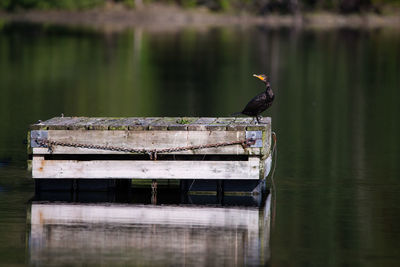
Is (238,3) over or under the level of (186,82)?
over

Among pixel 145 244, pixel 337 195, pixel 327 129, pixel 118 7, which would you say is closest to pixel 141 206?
pixel 145 244

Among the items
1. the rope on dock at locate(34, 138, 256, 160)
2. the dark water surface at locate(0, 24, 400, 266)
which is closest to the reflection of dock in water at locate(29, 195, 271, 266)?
the dark water surface at locate(0, 24, 400, 266)

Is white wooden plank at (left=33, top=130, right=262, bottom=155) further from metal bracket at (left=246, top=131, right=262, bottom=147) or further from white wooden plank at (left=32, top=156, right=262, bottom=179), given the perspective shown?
white wooden plank at (left=32, top=156, right=262, bottom=179)

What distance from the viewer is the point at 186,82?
38.2 m

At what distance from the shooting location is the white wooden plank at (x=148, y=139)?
48.2ft

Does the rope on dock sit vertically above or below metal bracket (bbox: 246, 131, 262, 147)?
below

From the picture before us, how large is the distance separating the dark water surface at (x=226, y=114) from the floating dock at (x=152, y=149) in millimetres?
538

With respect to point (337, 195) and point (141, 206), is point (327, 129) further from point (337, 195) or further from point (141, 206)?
point (141, 206)

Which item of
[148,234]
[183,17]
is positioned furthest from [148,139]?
[183,17]

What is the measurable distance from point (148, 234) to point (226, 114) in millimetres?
14531

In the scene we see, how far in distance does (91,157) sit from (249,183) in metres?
2.38

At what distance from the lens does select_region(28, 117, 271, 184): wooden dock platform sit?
1469 centimetres

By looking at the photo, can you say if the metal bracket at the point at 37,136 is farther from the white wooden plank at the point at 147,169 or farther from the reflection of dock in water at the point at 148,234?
the reflection of dock in water at the point at 148,234

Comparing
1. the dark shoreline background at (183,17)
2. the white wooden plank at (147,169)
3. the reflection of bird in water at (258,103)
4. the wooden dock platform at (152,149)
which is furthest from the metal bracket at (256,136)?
the dark shoreline background at (183,17)
